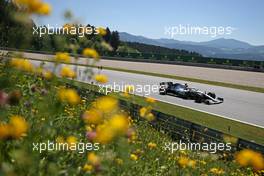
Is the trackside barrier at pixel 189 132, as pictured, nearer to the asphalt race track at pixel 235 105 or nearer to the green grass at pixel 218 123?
the green grass at pixel 218 123

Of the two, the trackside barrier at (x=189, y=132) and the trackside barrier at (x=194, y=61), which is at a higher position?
the trackside barrier at (x=194, y=61)

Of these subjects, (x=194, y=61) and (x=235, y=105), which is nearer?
(x=235, y=105)

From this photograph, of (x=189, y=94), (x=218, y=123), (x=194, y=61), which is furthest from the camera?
(x=194, y=61)

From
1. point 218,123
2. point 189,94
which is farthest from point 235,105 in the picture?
point 218,123

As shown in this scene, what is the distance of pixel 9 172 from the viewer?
5.00ft

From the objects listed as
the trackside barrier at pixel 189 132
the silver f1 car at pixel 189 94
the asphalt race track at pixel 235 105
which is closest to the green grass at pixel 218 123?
the asphalt race track at pixel 235 105

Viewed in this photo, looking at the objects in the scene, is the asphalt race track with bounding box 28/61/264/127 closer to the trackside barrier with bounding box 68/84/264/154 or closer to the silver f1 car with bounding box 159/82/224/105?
the silver f1 car with bounding box 159/82/224/105

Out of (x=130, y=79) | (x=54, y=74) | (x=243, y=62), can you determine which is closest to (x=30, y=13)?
(x=54, y=74)

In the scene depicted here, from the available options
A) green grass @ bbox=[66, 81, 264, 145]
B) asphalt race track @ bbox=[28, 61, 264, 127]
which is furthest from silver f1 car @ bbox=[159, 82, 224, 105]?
green grass @ bbox=[66, 81, 264, 145]

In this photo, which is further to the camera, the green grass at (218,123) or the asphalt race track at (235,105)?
the asphalt race track at (235,105)

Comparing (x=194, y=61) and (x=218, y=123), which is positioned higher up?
(x=194, y=61)

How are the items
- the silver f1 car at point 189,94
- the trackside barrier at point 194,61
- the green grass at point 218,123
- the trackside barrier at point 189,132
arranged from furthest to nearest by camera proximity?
the trackside barrier at point 194,61 < the silver f1 car at point 189,94 < the green grass at point 218,123 < the trackside barrier at point 189,132

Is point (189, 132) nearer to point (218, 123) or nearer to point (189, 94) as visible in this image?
point (218, 123)

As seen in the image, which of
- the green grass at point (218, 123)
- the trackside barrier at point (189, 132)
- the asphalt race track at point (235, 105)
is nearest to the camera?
the trackside barrier at point (189, 132)
